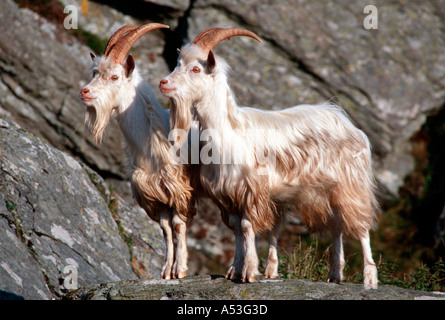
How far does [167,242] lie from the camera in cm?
619

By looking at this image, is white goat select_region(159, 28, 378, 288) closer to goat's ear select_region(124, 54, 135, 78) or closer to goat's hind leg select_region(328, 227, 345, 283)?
goat's hind leg select_region(328, 227, 345, 283)

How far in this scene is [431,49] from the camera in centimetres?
1200

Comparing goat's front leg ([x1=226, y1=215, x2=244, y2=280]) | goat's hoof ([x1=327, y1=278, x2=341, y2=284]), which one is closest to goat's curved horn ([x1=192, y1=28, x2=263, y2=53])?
goat's front leg ([x1=226, y1=215, x2=244, y2=280])

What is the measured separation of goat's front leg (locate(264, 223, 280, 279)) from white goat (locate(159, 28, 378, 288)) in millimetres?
11

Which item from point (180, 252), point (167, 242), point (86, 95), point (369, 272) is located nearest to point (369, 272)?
point (369, 272)

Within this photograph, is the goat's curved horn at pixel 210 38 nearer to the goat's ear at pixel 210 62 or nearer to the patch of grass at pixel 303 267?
the goat's ear at pixel 210 62

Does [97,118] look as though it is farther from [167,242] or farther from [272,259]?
[272,259]

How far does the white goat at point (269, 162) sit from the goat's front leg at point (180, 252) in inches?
20.7

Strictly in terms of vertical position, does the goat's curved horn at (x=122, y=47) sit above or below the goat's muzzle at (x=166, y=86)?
above

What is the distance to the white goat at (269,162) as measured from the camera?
5742mm

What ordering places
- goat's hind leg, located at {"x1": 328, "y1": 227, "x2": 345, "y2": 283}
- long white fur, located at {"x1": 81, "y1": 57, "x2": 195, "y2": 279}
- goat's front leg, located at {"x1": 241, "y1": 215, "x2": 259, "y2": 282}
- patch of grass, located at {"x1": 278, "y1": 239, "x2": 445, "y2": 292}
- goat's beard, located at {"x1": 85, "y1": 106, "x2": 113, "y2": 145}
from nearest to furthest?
goat's front leg, located at {"x1": 241, "y1": 215, "x2": 259, "y2": 282} < long white fur, located at {"x1": 81, "y1": 57, "x2": 195, "y2": 279} < goat's beard, located at {"x1": 85, "y1": 106, "x2": 113, "y2": 145} < goat's hind leg, located at {"x1": 328, "y1": 227, "x2": 345, "y2": 283} < patch of grass, located at {"x1": 278, "y1": 239, "x2": 445, "y2": 292}

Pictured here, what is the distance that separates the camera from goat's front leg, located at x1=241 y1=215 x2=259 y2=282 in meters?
5.57

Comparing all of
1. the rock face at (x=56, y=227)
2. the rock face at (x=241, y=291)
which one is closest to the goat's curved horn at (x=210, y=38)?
the rock face at (x=241, y=291)

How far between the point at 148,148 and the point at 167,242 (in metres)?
1.06
